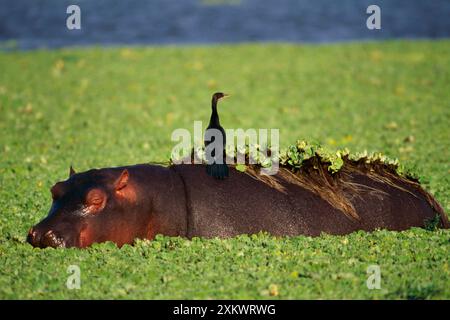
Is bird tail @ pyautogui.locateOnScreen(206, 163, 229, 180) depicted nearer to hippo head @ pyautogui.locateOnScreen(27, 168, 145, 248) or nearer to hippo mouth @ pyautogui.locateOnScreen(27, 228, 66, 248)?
hippo head @ pyautogui.locateOnScreen(27, 168, 145, 248)

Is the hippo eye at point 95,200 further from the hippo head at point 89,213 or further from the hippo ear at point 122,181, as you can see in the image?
the hippo ear at point 122,181

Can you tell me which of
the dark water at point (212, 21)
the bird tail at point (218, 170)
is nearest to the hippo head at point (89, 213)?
the bird tail at point (218, 170)

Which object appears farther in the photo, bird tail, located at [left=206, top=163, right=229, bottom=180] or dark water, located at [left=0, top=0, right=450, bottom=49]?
dark water, located at [left=0, top=0, right=450, bottom=49]

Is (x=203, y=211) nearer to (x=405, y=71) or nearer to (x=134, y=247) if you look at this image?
(x=134, y=247)

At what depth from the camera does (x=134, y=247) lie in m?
6.68

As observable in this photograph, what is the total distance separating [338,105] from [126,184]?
8860mm

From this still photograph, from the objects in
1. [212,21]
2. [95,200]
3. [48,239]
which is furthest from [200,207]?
[212,21]

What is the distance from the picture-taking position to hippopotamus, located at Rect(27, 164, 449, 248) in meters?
6.51

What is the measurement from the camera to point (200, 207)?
22.3 ft

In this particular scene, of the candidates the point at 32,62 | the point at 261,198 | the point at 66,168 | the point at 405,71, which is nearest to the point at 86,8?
the point at 32,62

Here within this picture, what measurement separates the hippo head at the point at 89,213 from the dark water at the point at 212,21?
706 inches

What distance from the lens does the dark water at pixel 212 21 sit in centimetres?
2575

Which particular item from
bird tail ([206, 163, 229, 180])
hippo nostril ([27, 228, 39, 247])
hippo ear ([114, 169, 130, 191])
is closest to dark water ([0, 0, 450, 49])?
bird tail ([206, 163, 229, 180])

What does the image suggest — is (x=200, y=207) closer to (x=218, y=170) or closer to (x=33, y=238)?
(x=218, y=170)
